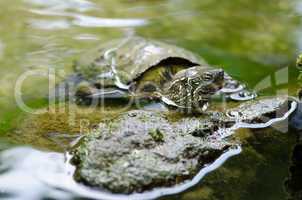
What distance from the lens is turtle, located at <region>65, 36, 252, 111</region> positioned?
3.75 meters

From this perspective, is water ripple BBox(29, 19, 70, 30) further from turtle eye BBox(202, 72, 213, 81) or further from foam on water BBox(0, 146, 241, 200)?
foam on water BBox(0, 146, 241, 200)

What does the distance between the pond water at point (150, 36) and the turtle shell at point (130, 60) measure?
0.25 meters

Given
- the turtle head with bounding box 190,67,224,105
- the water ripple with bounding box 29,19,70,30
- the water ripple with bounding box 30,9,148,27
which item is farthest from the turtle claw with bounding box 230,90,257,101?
the water ripple with bounding box 29,19,70,30

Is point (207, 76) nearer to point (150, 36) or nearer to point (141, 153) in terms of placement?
point (141, 153)

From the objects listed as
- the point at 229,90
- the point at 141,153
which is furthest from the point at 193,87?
the point at 141,153

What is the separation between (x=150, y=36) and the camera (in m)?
5.29

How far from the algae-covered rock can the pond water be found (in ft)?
0.42

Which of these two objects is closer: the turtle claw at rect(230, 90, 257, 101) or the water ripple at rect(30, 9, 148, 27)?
the turtle claw at rect(230, 90, 257, 101)

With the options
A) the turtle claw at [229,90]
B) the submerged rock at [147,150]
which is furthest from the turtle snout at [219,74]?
Answer: the submerged rock at [147,150]

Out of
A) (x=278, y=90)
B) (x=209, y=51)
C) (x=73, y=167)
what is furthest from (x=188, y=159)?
(x=209, y=51)

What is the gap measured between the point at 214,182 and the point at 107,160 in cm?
64

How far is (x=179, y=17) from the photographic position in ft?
19.0

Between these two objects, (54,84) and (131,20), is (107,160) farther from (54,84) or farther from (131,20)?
(131,20)

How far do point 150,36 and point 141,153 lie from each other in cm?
269
